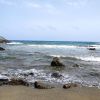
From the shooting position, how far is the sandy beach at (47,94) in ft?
29.0

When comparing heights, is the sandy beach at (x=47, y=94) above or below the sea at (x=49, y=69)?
above

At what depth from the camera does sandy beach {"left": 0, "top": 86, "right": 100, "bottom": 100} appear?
29.0 ft

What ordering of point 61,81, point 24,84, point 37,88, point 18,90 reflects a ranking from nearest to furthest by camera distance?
point 18,90 → point 37,88 → point 24,84 → point 61,81

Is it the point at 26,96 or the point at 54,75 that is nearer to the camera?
the point at 26,96

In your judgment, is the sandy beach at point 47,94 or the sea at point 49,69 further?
the sea at point 49,69

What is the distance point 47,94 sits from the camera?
9375 millimetres

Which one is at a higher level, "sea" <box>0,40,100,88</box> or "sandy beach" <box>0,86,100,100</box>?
"sandy beach" <box>0,86,100,100</box>

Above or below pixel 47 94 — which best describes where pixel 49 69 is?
below

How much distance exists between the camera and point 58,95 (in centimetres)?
925

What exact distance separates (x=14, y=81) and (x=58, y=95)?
9.93 ft

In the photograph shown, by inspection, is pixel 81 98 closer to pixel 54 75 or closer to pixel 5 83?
pixel 5 83

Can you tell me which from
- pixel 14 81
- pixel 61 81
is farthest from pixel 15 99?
pixel 61 81

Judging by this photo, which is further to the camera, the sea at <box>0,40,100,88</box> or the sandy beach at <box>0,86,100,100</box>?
the sea at <box>0,40,100,88</box>

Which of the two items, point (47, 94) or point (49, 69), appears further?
point (49, 69)
